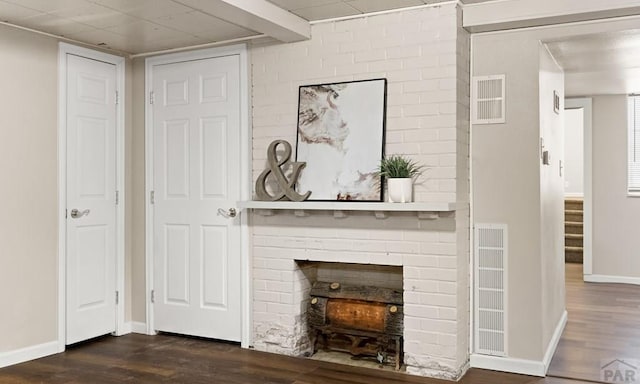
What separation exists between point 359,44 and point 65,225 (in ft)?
8.05

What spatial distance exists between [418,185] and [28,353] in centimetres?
286

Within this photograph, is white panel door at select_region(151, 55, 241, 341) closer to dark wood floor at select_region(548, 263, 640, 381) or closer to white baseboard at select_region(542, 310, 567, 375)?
white baseboard at select_region(542, 310, 567, 375)

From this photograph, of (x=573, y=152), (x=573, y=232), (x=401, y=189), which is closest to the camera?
(x=401, y=189)

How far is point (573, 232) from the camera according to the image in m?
9.23

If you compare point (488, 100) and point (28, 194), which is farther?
point (28, 194)

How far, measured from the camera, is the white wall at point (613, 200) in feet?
23.8

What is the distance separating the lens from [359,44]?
4031 millimetres

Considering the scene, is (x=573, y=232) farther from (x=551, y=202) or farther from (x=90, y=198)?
(x=90, y=198)

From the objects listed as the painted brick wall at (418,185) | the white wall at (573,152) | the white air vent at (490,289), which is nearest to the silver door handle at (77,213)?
the painted brick wall at (418,185)

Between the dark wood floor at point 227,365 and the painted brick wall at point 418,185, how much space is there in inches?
10.5

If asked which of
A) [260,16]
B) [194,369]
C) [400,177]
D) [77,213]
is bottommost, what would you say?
[194,369]

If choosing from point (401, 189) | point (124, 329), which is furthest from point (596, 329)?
point (124, 329)

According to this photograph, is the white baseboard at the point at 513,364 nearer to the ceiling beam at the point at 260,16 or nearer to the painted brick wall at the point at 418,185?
the painted brick wall at the point at 418,185

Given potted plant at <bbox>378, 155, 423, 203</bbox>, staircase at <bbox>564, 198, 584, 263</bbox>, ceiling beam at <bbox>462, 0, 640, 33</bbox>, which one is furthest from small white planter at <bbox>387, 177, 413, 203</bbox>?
staircase at <bbox>564, 198, 584, 263</bbox>
